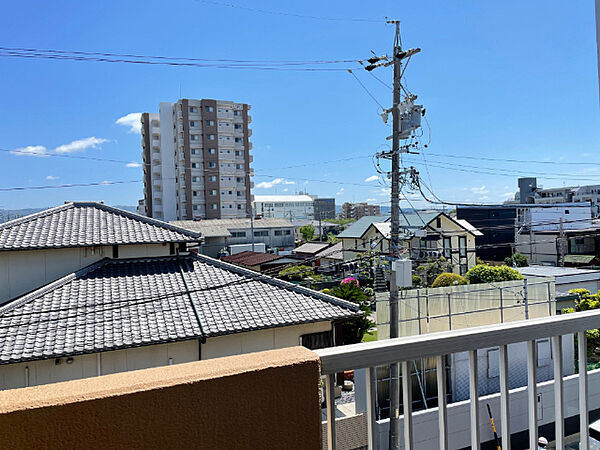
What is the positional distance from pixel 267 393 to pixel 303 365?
85mm

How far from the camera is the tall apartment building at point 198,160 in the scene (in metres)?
30.0

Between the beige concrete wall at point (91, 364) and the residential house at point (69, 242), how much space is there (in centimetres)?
178

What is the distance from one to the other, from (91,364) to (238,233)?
71.7 ft

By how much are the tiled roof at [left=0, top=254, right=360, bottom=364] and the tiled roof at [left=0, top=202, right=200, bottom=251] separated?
1.28 feet

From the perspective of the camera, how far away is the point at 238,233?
87.2ft

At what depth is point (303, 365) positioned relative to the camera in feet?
2.67

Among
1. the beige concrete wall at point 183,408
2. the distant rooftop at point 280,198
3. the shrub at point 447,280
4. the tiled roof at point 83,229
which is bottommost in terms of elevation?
the shrub at point 447,280

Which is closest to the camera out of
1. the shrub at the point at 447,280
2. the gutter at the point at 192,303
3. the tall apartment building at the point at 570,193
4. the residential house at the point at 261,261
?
the gutter at the point at 192,303

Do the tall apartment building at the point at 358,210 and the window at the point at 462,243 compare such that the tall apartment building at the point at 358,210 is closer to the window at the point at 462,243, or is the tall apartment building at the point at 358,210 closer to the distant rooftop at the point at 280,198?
the distant rooftop at the point at 280,198

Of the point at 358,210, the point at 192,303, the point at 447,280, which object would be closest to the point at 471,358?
the point at 192,303

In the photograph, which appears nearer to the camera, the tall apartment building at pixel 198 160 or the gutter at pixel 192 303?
the gutter at pixel 192 303

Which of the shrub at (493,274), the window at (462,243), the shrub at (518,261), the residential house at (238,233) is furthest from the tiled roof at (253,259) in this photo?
the shrub at (518,261)

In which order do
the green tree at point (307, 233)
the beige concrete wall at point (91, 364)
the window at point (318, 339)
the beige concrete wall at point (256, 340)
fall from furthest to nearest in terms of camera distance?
1. the green tree at point (307, 233)
2. the window at point (318, 339)
3. the beige concrete wall at point (256, 340)
4. the beige concrete wall at point (91, 364)

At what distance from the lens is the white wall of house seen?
4594 mm
